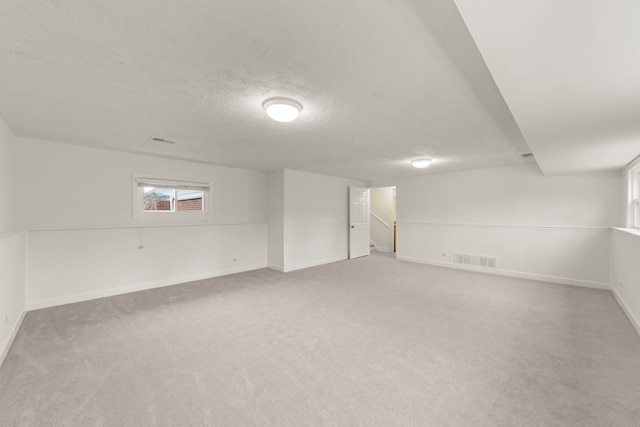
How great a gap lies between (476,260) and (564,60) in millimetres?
4981

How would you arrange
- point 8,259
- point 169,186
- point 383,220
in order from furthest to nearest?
point 383,220 < point 169,186 < point 8,259

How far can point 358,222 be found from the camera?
7055 mm

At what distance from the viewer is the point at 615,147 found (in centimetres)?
277

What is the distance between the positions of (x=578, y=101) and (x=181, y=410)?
3.19 meters

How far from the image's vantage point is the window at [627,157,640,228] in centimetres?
360

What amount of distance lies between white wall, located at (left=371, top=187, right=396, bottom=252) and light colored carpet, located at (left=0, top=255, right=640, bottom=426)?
4.52 metres

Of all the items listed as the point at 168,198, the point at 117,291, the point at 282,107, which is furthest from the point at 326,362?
the point at 168,198

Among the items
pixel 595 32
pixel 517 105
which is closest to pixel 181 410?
pixel 595 32

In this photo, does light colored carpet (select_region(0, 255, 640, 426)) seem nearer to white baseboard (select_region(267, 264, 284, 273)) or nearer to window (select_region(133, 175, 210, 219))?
window (select_region(133, 175, 210, 219))

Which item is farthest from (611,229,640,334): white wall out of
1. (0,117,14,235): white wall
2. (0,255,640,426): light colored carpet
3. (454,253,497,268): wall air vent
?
(0,117,14,235): white wall

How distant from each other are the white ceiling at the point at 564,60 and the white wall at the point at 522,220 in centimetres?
263

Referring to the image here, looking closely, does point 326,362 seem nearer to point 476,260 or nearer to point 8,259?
point 8,259

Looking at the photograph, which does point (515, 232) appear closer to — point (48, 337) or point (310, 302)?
point (310, 302)

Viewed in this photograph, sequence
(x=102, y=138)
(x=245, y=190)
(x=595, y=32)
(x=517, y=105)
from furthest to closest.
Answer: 1. (x=245, y=190)
2. (x=102, y=138)
3. (x=517, y=105)
4. (x=595, y=32)
